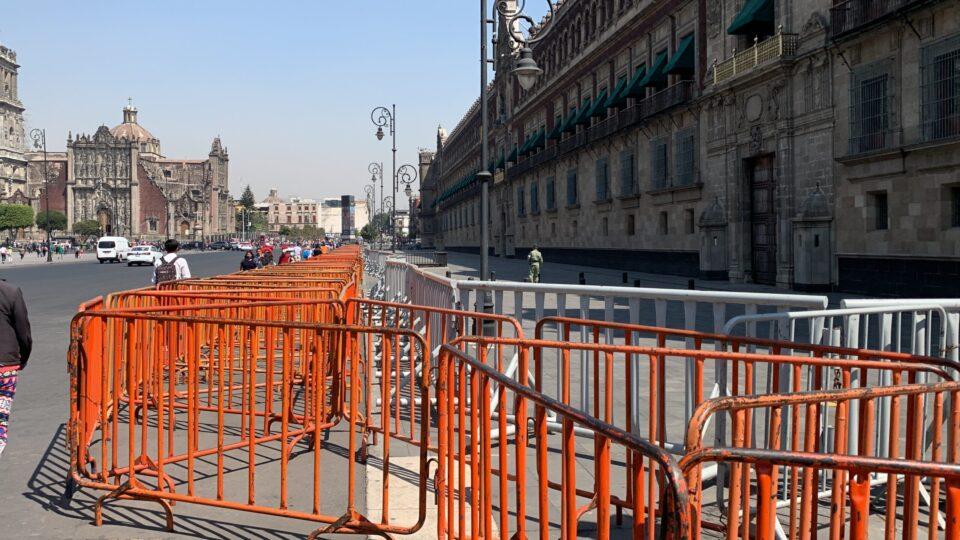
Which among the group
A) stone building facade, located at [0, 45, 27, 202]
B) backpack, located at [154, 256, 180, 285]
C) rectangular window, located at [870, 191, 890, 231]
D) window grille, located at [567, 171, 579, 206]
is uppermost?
stone building facade, located at [0, 45, 27, 202]

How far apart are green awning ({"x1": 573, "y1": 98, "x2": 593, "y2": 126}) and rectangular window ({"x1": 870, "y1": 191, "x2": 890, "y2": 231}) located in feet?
62.3

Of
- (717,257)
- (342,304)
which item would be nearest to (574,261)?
(717,257)

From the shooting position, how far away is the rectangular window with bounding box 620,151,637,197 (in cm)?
3368

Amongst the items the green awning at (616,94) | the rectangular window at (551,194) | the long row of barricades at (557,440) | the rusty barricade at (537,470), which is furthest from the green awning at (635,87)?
the rusty barricade at (537,470)

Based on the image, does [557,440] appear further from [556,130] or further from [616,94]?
[556,130]

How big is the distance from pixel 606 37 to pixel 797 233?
18.2m

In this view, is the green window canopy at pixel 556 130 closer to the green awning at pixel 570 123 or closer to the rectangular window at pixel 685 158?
the green awning at pixel 570 123

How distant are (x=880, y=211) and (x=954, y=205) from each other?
92.7 inches

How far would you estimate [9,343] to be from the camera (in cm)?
511

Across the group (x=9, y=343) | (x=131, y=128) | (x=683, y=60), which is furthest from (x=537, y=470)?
(x=131, y=128)

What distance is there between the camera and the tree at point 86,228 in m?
114

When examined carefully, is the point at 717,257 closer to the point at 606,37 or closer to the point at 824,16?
the point at 824,16

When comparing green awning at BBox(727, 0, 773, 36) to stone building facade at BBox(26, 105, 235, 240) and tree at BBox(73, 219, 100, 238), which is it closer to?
tree at BBox(73, 219, 100, 238)

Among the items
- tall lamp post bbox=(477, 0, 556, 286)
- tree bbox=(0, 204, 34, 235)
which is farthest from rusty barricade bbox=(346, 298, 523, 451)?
tree bbox=(0, 204, 34, 235)
